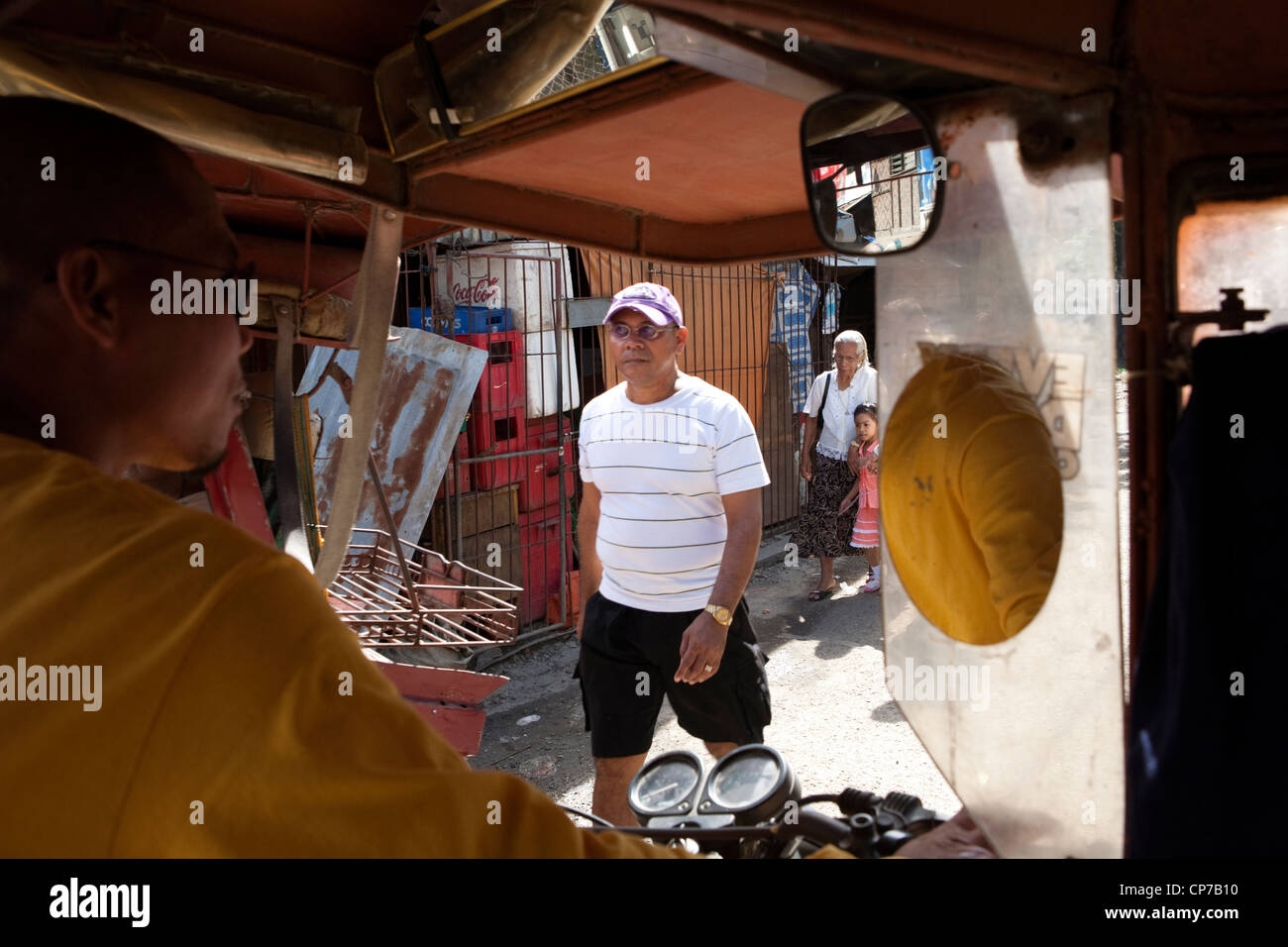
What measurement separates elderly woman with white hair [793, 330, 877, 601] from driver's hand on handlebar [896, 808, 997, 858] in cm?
615

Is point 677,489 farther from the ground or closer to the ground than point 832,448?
closer to the ground

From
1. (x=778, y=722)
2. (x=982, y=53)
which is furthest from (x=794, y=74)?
(x=778, y=722)

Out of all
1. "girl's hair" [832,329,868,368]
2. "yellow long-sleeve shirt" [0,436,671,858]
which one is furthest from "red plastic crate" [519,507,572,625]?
"yellow long-sleeve shirt" [0,436,671,858]

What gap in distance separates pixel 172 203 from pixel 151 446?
299mm

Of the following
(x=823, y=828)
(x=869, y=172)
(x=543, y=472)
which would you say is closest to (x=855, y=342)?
(x=543, y=472)

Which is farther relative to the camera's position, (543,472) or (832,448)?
(832,448)

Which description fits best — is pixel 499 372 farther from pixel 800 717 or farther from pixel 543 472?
pixel 800 717

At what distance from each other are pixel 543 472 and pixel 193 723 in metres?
6.26

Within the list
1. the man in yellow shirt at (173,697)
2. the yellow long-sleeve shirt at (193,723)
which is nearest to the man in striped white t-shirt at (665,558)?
the man in yellow shirt at (173,697)

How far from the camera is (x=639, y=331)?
151 inches

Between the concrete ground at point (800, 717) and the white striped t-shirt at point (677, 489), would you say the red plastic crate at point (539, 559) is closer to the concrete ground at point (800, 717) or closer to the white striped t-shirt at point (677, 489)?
the concrete ground at point (800, 717)

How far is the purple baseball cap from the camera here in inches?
150

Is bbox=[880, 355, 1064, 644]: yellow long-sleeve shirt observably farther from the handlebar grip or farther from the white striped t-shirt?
the white striped t-shirt

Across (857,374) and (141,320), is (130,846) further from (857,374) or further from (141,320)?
(857,374)
